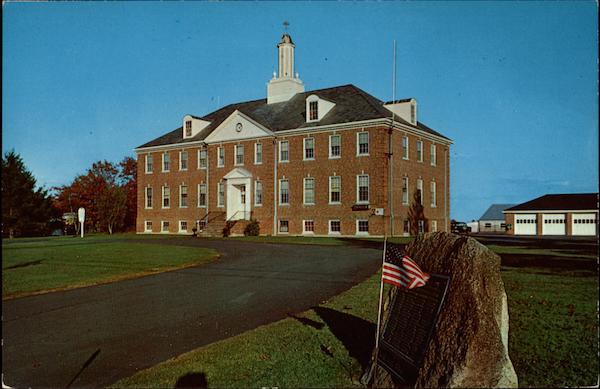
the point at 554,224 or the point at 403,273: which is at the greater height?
the point at 554,224

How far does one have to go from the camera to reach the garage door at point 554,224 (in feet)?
151

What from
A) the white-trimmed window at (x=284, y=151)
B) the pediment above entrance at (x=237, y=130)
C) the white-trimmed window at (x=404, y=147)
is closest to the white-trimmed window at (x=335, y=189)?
the white-trimmed window at (x=284, y=151)

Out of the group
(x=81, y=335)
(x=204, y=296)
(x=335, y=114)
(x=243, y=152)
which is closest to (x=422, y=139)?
(x=335, y=114)

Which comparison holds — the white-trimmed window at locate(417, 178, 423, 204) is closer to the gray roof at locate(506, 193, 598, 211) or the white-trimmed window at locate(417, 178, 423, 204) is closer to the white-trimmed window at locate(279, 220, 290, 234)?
the white-trimmed window at locate(279, 220, 290, 234)

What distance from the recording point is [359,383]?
5871 millimetres

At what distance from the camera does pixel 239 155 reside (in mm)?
43375

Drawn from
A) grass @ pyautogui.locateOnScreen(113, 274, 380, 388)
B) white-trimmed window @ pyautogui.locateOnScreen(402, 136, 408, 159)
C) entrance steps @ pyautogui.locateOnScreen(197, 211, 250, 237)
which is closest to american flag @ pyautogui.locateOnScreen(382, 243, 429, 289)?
grass @ pyautogui.locateOnScreen(113, 274, 380, 388)

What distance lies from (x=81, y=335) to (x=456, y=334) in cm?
581

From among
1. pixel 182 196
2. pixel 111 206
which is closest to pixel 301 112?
pixel 182 196

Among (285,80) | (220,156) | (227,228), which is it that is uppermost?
(285,80)

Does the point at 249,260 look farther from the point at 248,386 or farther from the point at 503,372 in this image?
the point at 503,372

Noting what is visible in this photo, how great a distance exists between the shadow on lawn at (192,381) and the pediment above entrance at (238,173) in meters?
36.5

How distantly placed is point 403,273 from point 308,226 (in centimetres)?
3407

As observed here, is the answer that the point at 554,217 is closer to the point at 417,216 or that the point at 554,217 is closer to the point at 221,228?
the point at 417,216
